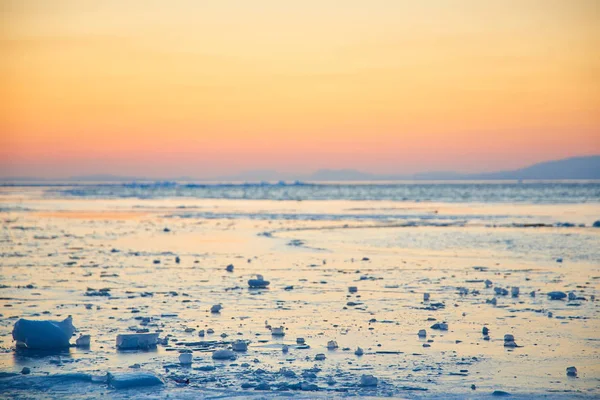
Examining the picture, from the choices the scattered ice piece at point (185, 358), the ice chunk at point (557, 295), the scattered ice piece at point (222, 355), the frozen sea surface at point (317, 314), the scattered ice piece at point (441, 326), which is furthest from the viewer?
the ice chunk at point (557, 295)

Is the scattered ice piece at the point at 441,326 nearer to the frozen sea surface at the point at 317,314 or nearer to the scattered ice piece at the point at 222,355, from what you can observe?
the frozen sea surface at the point at 317,314

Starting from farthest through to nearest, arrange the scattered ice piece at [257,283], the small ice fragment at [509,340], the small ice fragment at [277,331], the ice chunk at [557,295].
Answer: the scattered ice piece at [257,283] < the ice chunk at [557,295] < the small ice fragment at [277,331] < the small ice fragment at [509,340]

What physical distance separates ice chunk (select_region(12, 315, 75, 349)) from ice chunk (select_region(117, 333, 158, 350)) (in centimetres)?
81

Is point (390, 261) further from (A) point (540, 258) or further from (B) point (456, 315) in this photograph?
(B) point (456, 315)

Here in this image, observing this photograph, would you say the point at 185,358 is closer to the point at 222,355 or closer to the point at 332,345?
the point at 222,355

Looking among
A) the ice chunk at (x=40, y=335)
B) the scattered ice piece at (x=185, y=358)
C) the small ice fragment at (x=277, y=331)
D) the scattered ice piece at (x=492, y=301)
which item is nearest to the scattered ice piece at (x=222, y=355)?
the scattered ice piece at (x=185, y=358)

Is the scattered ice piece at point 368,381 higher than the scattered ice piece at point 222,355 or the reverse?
higher

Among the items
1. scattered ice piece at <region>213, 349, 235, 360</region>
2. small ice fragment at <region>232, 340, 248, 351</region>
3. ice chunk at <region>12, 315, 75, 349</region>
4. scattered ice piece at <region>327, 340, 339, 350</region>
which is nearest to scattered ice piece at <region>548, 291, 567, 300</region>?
scattered ice piece at <region>327, 340, 339, 350</region>

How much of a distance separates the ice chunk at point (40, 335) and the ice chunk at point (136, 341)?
81 centimetres

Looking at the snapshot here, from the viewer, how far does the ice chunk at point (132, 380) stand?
8750mm

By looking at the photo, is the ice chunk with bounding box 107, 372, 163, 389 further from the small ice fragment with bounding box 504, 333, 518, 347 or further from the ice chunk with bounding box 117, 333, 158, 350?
the small ice fragment with bounding box 504, 333, 518, 347

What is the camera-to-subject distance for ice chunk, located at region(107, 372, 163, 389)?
8750mm

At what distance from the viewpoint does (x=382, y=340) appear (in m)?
11.1

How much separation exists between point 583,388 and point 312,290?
797 cm
